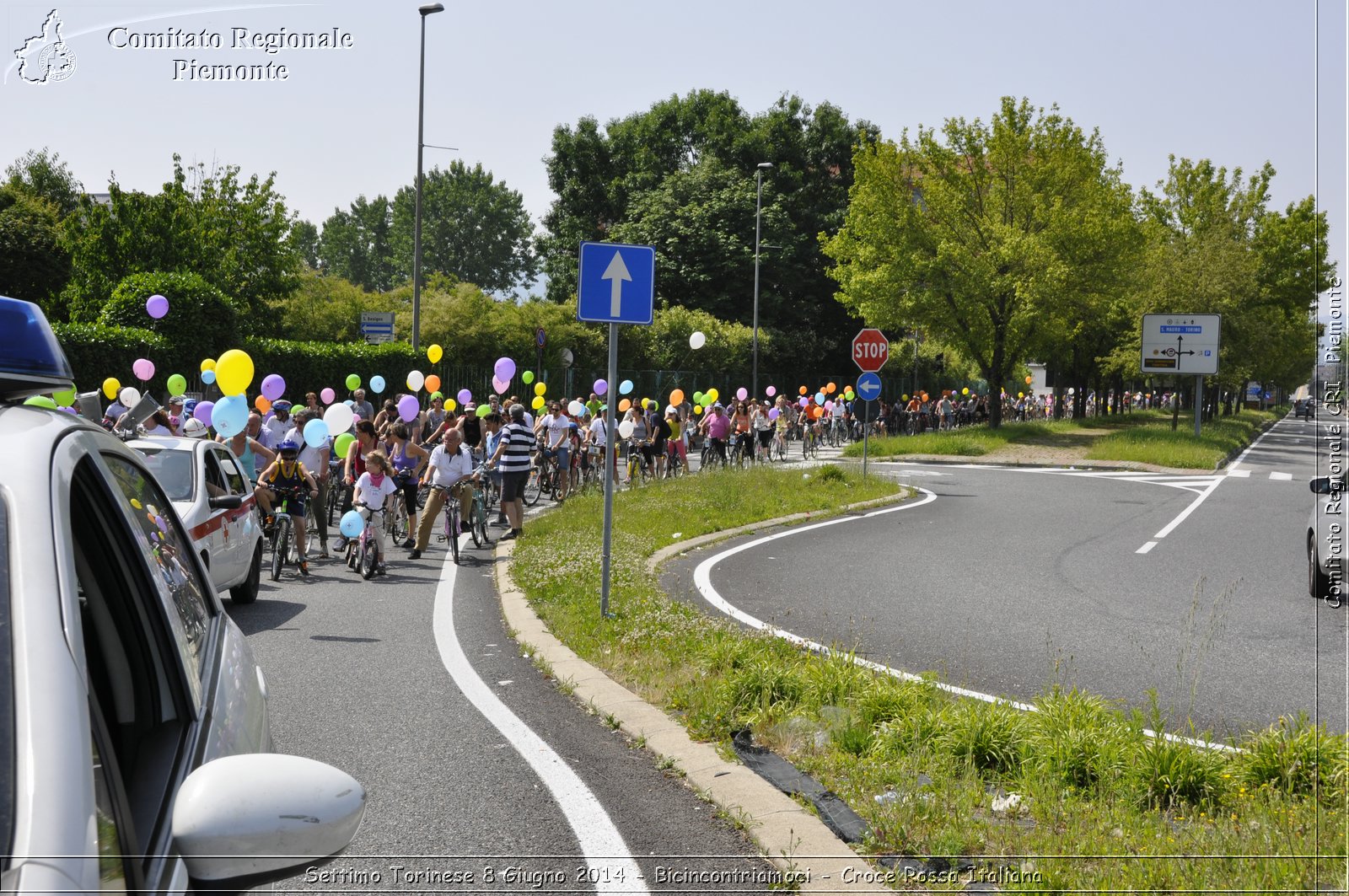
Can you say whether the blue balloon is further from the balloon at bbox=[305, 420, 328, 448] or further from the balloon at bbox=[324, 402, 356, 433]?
the balloon at bbox=[324, 402, 356, 433]

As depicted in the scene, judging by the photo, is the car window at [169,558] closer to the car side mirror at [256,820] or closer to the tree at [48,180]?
the car side mirror at [256,820]

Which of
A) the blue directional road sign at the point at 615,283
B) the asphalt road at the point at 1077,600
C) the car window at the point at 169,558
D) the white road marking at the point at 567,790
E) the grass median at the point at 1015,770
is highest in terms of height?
the blue directional road sign at the point at 615,283

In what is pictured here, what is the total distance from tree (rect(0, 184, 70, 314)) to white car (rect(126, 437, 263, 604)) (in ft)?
108

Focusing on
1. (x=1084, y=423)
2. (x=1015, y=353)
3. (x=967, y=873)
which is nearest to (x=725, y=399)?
(x=1015, y=353)

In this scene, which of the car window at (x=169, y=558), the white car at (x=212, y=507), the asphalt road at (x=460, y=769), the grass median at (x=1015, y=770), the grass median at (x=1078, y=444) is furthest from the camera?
the grass median at (x=1078, y=444)

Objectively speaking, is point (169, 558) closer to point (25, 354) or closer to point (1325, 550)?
point (25, 354)

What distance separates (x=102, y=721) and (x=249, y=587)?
30.1ft

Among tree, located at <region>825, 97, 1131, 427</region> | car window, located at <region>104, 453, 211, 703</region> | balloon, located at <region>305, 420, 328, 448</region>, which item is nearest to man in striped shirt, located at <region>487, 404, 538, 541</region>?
balloon, located at <region>305, 420, 328, 448</region>

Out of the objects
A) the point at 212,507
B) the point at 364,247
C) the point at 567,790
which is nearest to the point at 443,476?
the point at 212,507

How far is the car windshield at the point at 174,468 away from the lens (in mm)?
9812

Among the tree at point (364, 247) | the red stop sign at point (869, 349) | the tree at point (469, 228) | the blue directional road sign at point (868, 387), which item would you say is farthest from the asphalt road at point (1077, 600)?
the tree at point (364, 247)

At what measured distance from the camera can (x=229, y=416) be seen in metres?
12.4

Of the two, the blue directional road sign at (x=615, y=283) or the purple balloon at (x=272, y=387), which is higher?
the blue directional road sign at (x=615, y=283)

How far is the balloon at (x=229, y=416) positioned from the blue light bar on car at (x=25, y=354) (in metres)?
10.6
